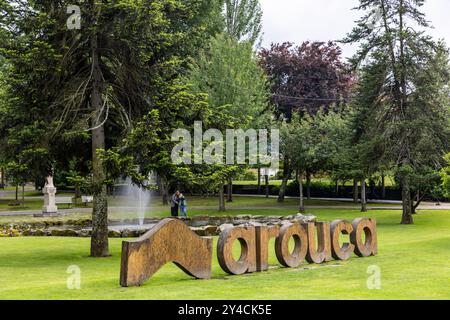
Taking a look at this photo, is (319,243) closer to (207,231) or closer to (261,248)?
(261,248)

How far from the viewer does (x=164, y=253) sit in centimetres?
1180

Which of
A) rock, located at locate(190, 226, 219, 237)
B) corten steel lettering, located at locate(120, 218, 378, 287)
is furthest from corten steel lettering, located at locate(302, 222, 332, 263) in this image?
rock, located at locate(190, 226, 219, 237)

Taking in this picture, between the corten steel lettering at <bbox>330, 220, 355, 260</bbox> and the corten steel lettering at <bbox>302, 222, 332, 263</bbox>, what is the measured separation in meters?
0.19

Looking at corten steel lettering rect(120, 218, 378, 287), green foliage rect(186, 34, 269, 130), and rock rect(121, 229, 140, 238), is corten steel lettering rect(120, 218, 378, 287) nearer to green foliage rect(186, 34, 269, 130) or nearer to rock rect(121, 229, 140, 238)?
rock rect(121, 229, 140, 238)

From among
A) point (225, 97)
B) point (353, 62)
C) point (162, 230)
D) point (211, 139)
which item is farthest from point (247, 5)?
point (162, 230)

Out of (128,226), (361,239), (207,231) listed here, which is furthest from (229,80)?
(361,239)

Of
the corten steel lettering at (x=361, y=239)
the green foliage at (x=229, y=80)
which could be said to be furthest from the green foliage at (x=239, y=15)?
the corten steel lettering at (x=361, y=239)

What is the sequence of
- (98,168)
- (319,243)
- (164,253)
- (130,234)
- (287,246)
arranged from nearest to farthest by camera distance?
(164,253) → (287,246) → (319,243) → (98,168) → (130,234)

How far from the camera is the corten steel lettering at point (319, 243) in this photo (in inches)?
595

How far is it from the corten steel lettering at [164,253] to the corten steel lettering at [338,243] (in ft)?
14.4

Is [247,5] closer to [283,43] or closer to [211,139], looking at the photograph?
[283,43]

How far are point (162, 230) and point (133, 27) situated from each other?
8358 mm

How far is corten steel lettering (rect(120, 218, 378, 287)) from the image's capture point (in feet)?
37.2

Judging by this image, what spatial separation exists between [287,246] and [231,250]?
172 cm
